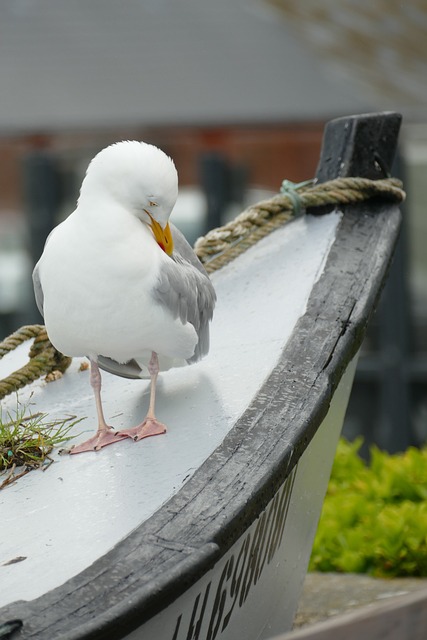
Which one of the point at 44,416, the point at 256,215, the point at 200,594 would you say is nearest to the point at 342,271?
the point at 256,215

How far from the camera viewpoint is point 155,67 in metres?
11.8

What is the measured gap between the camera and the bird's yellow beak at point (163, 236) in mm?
2254

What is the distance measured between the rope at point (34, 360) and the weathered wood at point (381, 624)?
1.19m

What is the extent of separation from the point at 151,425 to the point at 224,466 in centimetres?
26

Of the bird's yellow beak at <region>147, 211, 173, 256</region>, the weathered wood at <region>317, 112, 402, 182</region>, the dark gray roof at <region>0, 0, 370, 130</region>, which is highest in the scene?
the dark gray roof at <region>0, 0, 370, 130</region>

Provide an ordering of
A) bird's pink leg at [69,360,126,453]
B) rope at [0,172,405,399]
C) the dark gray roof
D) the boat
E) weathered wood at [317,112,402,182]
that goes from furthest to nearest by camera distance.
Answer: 1. the dark gray roof
2. weathered wood at [317,112,402,182]
3. rope at [0,172,405,399]
4. bird's pink leg at [69,360,126,453]
5. the boat

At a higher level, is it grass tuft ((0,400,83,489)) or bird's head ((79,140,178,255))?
bird's head ((79,140,178,255))

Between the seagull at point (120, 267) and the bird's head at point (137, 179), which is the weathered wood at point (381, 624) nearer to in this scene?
the seagull at point (120, 267)

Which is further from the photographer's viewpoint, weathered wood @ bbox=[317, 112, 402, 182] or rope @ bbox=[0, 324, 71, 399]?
weathered wood @ bbox=[317, 112, 402, 182]

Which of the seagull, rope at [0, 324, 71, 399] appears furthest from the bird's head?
rope at [0, 324, 71, 399]

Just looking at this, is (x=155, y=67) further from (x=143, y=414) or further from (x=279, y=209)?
(x=143, y=414)

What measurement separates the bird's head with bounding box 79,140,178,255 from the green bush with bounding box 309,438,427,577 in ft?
7.05

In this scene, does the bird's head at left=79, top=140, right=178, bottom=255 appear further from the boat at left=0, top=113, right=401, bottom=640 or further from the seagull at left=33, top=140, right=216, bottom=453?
the boat at left=0, top=113, right=401, bottom=640

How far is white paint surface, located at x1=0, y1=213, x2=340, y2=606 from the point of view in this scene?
6.59 feet
